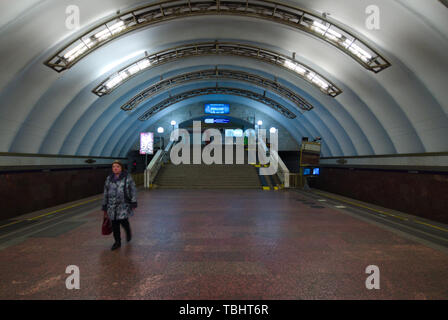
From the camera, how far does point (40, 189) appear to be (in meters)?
8.65

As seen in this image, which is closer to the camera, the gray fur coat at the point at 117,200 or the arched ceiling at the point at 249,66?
the gray fur coat at the point at 117,200

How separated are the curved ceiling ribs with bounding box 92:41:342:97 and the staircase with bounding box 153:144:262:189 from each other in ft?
22.7

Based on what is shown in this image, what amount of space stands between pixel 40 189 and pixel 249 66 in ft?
47.2

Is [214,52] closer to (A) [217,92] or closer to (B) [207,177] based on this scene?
(B) [207,177]

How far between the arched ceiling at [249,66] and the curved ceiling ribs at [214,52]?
0.34 meters

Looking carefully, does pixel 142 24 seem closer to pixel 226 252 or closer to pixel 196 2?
pixel 196 2

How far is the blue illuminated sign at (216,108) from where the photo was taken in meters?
26.4

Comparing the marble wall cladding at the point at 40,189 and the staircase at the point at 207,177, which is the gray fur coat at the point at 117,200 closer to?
the marble wall cladding at the point at 40,189
